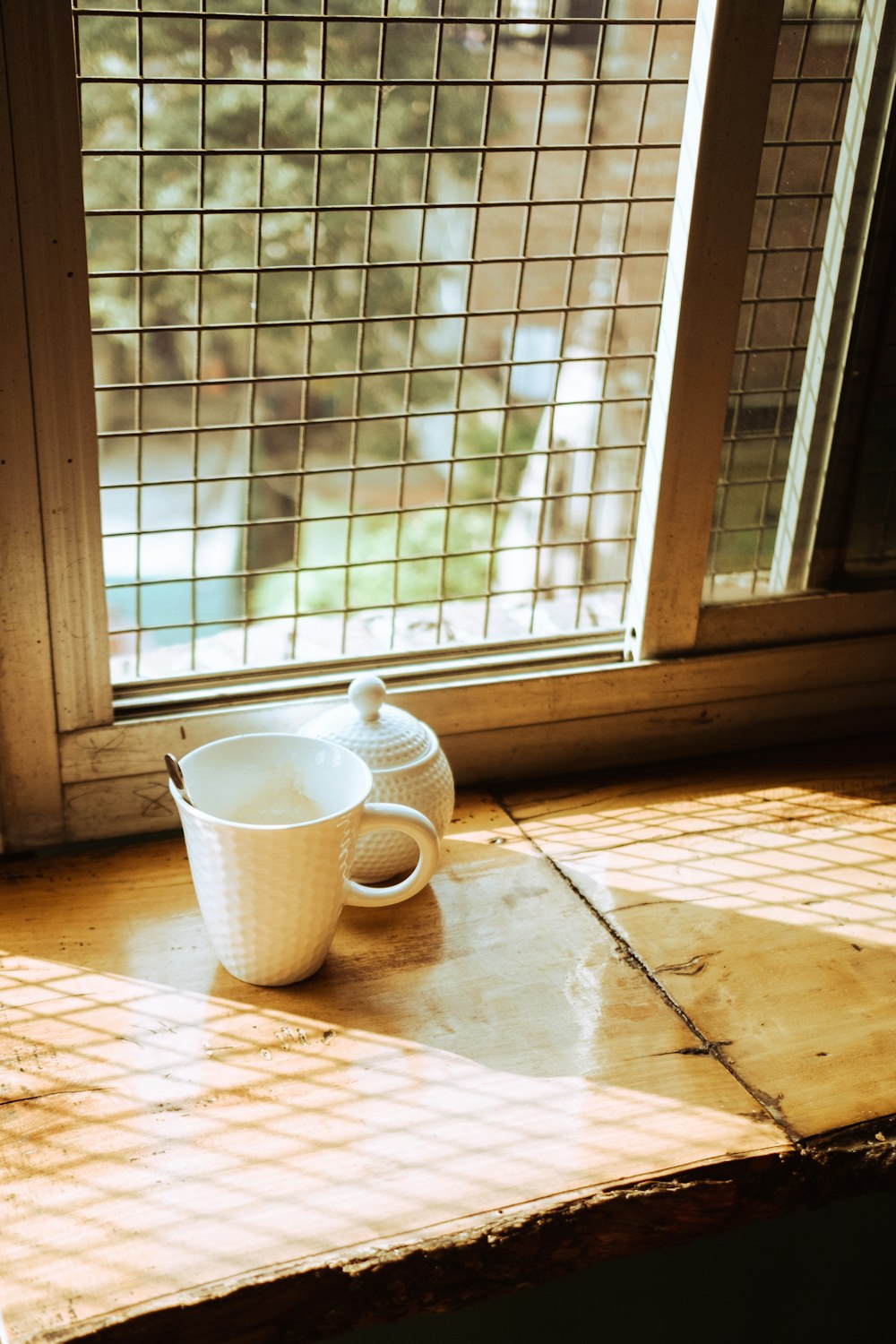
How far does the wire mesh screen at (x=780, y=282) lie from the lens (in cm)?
101

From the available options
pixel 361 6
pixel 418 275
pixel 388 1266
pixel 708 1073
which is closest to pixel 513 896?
pixel 708 1073

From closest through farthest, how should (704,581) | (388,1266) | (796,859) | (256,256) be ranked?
(388,1266) → (256,256) → (796,859) → (704,581)

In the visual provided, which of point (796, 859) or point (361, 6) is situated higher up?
point (361, 6)

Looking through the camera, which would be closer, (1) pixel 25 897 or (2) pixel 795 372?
(1) pixel 25 897

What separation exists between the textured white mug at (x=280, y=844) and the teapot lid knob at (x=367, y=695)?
0.06m

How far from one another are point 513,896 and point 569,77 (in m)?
0.67

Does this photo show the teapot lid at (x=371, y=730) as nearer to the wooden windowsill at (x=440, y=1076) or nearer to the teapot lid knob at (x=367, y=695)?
the teapot lid knob at (x=367, y=695)

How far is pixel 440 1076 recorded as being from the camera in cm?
80

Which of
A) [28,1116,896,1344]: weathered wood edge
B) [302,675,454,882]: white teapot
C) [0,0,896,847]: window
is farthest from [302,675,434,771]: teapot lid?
[28,1116,896,1344]: weathered wood edge

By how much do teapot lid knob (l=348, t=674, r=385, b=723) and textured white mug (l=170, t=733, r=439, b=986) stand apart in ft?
0.19

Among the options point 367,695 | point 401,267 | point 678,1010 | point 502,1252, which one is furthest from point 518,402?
point 502,1252

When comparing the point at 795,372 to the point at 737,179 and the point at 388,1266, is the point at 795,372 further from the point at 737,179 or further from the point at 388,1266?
the point at 388,1266

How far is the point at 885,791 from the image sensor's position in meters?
1.18

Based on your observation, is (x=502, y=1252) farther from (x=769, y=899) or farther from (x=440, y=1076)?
(x=769, y=899)
